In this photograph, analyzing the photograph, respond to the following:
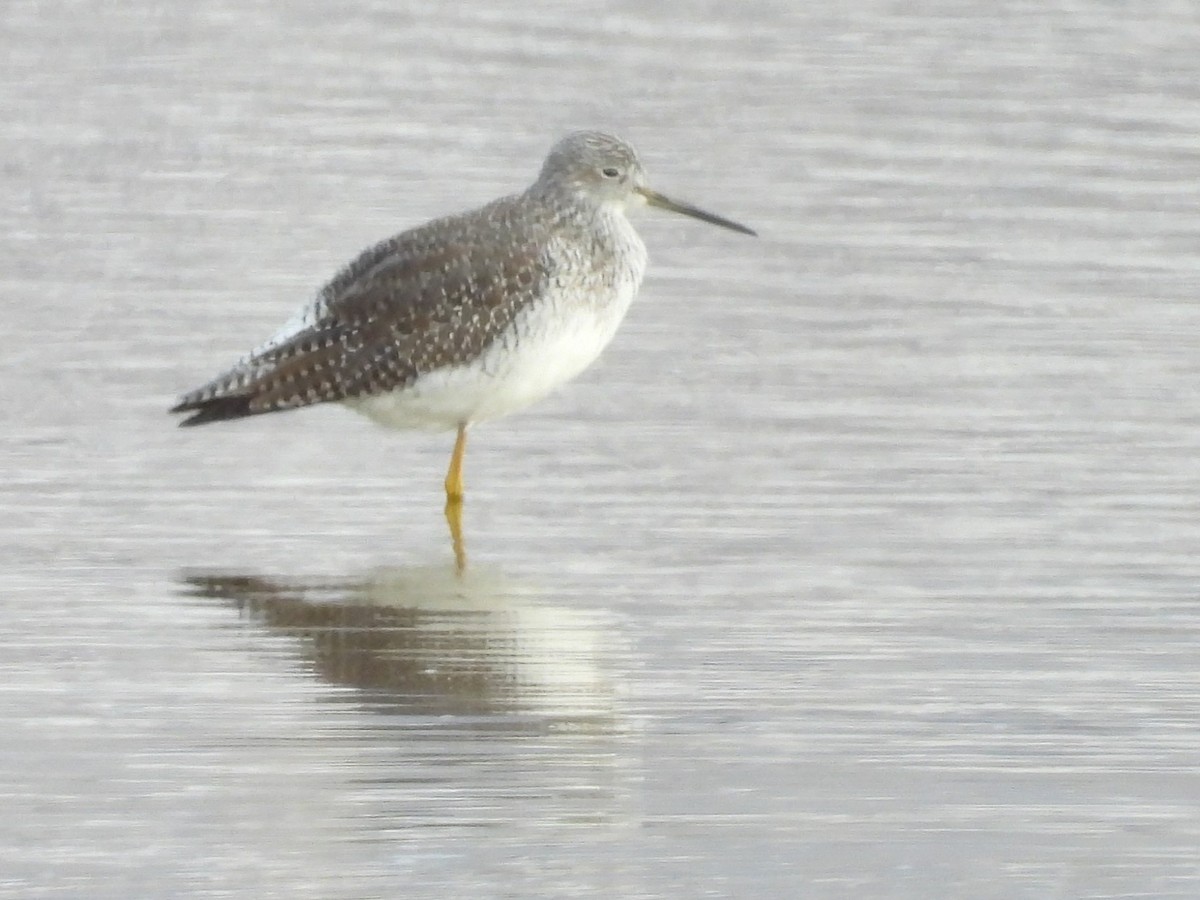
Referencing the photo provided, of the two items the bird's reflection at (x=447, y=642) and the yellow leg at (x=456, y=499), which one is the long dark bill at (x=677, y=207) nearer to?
the yellow leg at (x=456, y=499)

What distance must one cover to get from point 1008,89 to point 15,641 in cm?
946

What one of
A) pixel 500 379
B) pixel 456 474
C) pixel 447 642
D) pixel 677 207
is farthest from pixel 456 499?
pixel 677 207

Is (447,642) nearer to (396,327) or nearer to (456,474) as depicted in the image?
(456,474)

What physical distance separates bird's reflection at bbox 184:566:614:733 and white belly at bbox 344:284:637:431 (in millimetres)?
1077

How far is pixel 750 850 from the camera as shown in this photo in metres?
6.19

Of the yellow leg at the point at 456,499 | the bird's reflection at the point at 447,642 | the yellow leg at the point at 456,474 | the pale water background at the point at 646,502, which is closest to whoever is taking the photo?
the pale water background at the point at 646,502

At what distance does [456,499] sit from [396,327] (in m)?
0.70

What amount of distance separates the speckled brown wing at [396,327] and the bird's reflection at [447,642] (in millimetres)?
1181

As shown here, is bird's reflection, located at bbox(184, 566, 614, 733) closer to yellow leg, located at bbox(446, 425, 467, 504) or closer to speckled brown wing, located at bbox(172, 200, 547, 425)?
yellow leg, located at bbox(446, 425, 467, 504)

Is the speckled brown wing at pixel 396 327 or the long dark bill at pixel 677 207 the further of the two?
the long dark bill at pixel 677 207

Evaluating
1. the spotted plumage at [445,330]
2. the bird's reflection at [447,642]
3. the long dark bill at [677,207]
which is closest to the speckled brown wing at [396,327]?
the spotted plumage at [445,330]

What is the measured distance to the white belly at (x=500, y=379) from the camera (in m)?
9.64

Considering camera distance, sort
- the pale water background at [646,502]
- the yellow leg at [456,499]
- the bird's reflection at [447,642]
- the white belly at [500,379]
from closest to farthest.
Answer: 1. the pale water background at [646,502]
2. the bird's reflection at [447,642]
3. the yellow leg at [456,499]
4. the white belly at [500,379]

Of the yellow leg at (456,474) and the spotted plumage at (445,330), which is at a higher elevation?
the spotted plumage at (445,330)
